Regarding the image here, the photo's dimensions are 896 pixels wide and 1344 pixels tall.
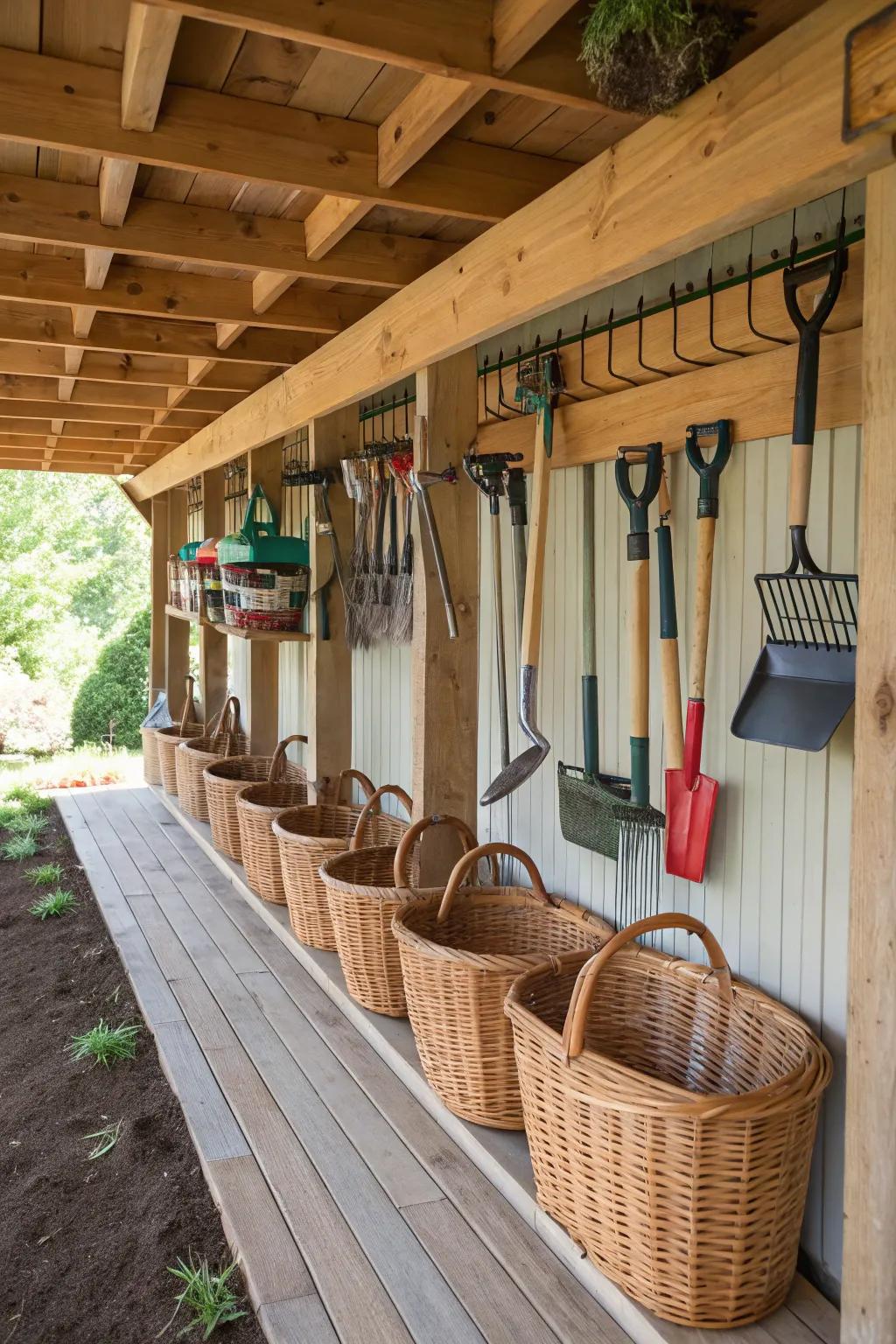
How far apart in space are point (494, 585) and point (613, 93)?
1673 millimetres

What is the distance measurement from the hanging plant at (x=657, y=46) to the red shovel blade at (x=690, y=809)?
3.56ft

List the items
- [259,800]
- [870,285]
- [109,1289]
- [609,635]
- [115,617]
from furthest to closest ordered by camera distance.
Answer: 1. [115,617]
2. [259,800]
3. [609,635]
4. [109,1289]
5. [870,285]

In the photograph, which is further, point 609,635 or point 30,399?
point 30,399

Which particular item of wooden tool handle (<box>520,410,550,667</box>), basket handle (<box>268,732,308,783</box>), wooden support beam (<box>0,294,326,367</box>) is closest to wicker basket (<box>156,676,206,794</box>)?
basket handle (<box>268,732,308,783</box>)

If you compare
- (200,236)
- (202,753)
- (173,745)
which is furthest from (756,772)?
(173,745)

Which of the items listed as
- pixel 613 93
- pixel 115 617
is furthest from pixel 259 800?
Result: pixel 115 617

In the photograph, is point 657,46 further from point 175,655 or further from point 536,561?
point 175,655

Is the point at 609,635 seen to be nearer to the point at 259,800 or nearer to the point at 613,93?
the point at 613,93

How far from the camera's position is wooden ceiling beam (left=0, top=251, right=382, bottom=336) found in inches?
119

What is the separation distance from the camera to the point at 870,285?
1.36 m

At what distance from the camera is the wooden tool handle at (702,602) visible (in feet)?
6.65

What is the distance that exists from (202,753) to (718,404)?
11.9 feet

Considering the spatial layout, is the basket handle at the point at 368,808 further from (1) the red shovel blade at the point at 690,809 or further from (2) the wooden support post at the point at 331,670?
(1) the red shovel blade at the point at 690,809

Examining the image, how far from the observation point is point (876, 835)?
136 cm
